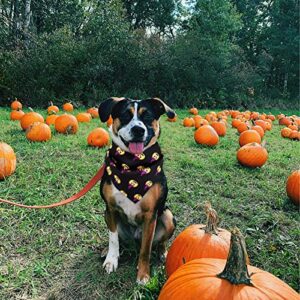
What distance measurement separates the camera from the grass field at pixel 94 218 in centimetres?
276

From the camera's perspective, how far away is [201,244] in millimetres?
2424

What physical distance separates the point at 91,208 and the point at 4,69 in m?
11.4

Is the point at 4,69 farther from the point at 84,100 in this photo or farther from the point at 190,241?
the point at 190,241

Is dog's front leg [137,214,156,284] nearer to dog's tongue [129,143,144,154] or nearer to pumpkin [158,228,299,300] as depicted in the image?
dog's tongue [129,143,144,154]

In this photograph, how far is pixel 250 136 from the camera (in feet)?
22.9

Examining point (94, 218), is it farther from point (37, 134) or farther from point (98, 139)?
point (37, 134)

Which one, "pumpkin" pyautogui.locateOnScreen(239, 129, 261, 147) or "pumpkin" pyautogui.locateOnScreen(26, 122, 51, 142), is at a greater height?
"pumpkin" pyautogui.locateOnScreen(239, 129, 261, 147)

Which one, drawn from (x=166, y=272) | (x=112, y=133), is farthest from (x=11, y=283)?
(x=112, y=133)

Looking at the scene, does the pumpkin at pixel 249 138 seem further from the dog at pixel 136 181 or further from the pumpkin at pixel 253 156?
the dog at pixel 136 181

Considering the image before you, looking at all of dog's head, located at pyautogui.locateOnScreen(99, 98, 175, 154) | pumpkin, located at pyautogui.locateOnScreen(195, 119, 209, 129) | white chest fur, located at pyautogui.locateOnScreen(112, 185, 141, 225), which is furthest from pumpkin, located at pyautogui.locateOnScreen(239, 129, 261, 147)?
white chest fur, located at pyautogui.locateOnScreen(112, 185, 141, 225)

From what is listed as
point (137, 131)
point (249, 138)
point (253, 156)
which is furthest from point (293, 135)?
point (137, 131)

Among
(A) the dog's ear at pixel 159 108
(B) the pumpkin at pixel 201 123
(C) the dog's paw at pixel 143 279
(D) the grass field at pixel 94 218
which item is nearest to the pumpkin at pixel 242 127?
(B) the pumpkin at pixel 201 123

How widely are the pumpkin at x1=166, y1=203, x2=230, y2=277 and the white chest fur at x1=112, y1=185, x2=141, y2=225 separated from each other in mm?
423

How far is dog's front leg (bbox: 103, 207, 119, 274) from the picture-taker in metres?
2.90
